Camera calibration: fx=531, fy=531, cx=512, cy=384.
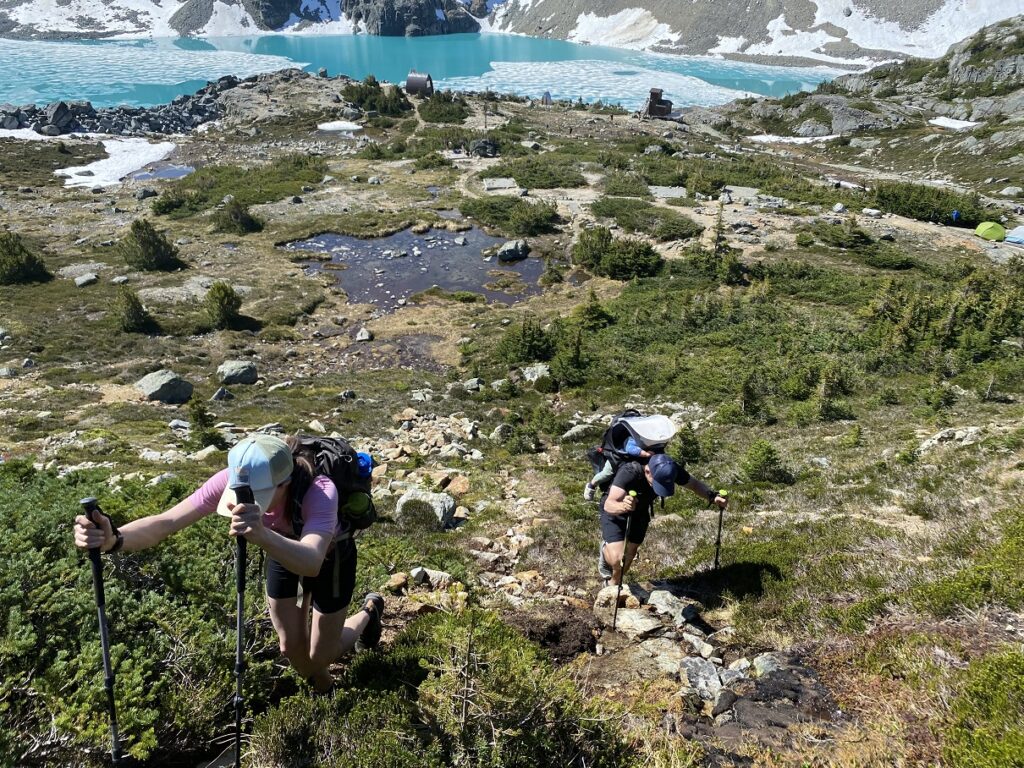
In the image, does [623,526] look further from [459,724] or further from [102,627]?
[102,627]

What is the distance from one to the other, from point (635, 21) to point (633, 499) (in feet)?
668

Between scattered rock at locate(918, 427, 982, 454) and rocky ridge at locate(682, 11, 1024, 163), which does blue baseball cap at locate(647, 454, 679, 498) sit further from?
rocky ridge at locate(682, 11, 1024, 163)

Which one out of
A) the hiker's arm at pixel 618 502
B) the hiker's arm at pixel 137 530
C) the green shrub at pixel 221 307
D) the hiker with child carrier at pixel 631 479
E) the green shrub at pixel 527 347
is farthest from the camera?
the green shrub at pixel 221 307

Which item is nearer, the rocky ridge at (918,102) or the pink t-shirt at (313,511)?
the pink t-shirt at (313,511)

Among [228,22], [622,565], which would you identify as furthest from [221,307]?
[228,22]

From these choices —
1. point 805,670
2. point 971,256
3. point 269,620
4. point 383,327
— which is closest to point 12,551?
point 269,620

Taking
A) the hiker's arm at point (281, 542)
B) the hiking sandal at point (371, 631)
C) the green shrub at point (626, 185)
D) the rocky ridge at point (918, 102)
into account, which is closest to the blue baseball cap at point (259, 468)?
the hiker's arm at point (281, 542)

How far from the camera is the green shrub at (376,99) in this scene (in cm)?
6912

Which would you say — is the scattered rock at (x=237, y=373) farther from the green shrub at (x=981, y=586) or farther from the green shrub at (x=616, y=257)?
the green shrub at (x=981, y=586)

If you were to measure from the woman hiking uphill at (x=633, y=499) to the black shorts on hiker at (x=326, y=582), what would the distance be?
8.48ft

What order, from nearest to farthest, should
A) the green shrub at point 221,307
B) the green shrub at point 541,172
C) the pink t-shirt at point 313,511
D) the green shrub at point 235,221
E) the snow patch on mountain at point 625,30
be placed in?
1. the pink t-shirt at point 313,511
2. the green shrub at point 221,307
3. the green shrub at point 235,221
4. the green shrub at point 541,172
5. the snow patch on mountain at point 625,30

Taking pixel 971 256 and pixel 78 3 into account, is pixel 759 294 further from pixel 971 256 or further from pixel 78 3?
pixel 78 3

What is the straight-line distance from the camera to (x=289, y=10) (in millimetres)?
190625

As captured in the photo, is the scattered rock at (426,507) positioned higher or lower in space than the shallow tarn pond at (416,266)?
higher
